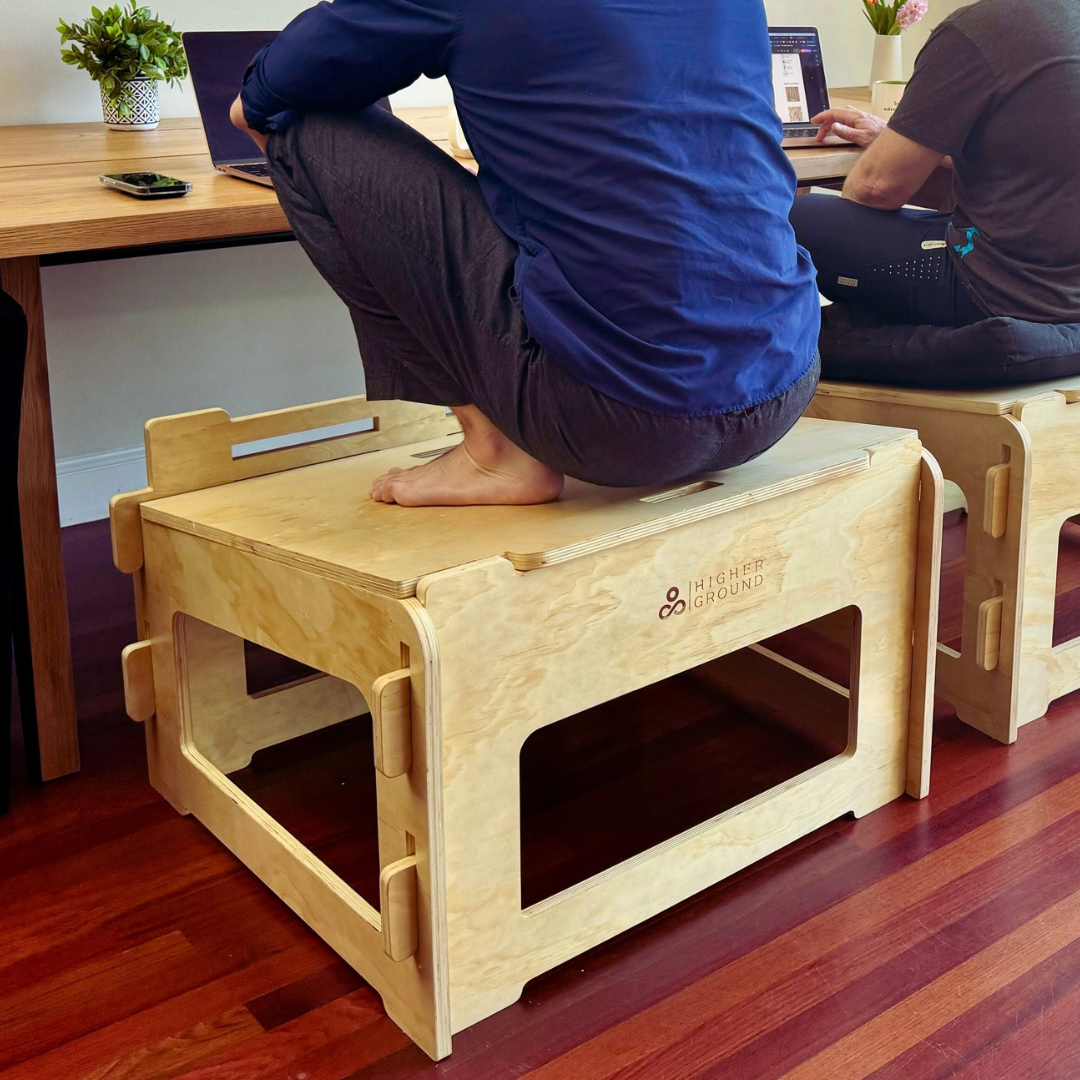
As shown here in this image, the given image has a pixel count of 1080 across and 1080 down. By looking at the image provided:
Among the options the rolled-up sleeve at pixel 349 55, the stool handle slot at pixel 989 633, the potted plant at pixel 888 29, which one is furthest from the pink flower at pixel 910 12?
the rolled-up sleeve at pixel 349 55

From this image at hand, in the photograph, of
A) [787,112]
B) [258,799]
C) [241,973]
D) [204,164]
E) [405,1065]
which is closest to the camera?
[405,1065]

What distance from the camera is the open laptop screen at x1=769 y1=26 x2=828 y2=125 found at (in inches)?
91.8

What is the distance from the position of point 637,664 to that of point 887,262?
2.84 ft

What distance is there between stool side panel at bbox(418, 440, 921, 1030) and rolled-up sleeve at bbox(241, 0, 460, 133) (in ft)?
1.53

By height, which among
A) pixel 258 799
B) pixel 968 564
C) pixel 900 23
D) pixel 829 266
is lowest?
pixel 258 799

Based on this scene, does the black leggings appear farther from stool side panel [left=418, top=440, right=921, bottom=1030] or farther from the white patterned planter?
the white patterned planter

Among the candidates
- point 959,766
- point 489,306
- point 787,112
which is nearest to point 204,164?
point 489,306

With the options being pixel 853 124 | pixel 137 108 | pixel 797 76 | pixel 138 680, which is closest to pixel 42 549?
pixel 138 680

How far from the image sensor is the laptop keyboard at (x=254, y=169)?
167 cm

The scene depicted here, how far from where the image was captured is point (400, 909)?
1117 millimetres

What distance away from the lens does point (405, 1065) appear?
113 centimetres

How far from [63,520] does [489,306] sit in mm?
1608

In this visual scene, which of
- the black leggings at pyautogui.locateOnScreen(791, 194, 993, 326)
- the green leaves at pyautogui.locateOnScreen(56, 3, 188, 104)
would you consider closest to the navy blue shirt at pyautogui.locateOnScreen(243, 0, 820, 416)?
the black leggings at pyautogui.locateOnScreen(791, 194, 993, 326)

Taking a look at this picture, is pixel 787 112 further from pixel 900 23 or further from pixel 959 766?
pixel 959 766
